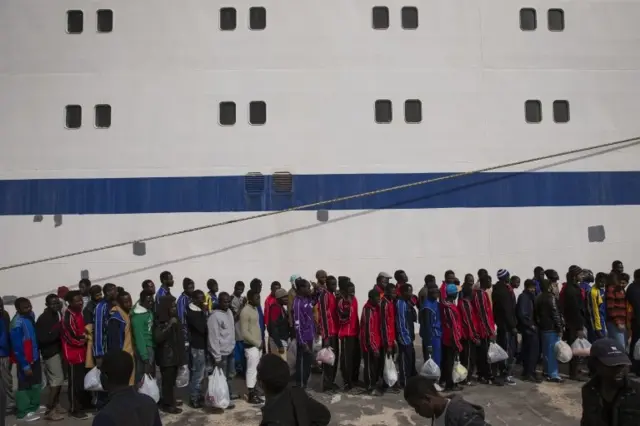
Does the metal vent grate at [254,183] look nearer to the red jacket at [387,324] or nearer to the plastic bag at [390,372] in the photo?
the red jacket at [387,324]

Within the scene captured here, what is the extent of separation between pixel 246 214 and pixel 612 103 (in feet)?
18.9

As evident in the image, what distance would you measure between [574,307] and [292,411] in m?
4.79

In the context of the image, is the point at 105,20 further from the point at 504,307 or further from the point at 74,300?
the point at 504,307

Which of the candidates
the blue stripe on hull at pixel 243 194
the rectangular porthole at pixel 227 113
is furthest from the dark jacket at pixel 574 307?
the rectangular porthole at pixel 227 113

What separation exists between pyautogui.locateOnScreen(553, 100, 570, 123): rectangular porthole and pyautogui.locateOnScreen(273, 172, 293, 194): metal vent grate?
4.08 m

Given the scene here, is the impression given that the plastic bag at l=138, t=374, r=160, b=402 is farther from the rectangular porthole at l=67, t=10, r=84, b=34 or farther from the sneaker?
the rectangular porthole at l=67, t=10, r=84, b=34

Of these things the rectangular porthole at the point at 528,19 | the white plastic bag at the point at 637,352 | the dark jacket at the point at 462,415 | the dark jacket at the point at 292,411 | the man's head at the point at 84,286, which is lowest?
the white plastic bag at the point at 637,352

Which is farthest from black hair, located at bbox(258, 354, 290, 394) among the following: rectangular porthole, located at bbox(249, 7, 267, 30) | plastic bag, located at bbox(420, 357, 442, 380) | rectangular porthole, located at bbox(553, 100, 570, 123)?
rectangular porthole, located at bbox(553, 100, 570, 123)

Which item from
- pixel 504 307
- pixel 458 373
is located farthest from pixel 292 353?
pixel 504 307

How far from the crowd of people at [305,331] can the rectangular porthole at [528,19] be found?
12.5 feet

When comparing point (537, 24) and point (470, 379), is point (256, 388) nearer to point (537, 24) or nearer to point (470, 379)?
point (470, 379)

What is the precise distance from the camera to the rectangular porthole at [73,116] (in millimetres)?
7934

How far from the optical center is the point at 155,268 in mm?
7652

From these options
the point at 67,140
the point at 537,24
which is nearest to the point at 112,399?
the point at 67,140
